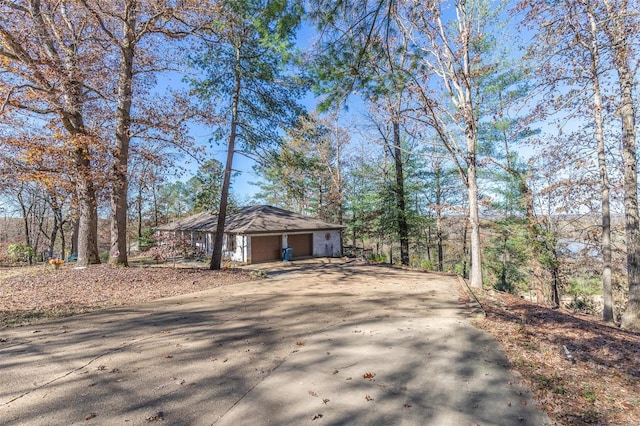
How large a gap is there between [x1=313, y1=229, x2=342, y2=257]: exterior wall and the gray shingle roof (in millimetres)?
631

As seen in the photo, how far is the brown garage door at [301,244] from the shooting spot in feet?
67.9

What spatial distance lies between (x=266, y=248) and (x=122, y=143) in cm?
1032

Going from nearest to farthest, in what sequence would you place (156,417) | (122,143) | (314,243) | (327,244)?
(156,417)
(122,143)
(314,243)
(327,244)

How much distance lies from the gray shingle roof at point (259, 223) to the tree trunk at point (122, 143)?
7.10 metres

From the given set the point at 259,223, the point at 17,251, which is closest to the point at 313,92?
the point at 259,223

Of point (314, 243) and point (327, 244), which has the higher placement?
point (314, 243)

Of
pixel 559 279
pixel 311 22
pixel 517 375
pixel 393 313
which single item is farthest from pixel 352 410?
pixel 559 279

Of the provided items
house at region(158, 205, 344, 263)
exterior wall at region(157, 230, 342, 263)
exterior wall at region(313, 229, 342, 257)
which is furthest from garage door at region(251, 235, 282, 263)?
exterior wall at region(313, 229, 342, 257)

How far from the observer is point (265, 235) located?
18922 mm

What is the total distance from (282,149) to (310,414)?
430 inches

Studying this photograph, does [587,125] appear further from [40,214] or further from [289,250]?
[40,214]

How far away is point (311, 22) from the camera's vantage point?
185 inches

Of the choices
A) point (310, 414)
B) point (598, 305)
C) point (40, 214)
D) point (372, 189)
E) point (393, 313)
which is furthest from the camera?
point (40, 214)

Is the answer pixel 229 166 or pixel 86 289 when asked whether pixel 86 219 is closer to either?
pixel 86 289
